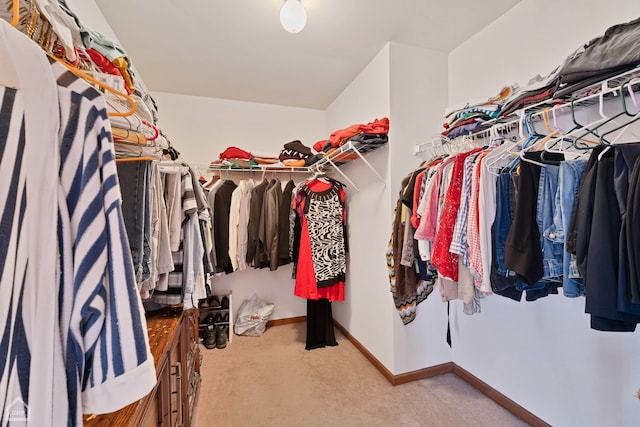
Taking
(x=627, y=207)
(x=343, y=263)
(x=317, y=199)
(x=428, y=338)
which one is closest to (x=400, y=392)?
(x=428, y=338)

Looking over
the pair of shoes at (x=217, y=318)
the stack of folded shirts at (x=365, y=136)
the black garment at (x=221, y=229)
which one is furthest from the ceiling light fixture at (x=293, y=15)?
the pair of shoes at (x=217, y=318)

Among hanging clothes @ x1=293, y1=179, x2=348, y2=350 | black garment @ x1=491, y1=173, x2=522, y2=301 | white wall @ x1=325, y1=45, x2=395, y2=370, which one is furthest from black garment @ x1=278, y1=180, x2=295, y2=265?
black garment @ x1=491, y1=173, x2=522, y2=301

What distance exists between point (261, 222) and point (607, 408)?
2447mm

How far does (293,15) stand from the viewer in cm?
142

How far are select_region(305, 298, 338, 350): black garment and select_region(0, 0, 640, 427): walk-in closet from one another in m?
0.02

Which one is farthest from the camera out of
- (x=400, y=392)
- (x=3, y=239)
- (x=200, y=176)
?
(x=200, y=176)

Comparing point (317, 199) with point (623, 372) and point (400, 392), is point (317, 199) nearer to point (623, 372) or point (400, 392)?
point (400, 392)

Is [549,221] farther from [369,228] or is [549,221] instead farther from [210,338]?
[210,338]

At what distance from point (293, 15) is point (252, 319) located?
2597 mm

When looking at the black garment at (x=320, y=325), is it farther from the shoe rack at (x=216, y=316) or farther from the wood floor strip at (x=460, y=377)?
the shoe rack at (x=216, y=316)

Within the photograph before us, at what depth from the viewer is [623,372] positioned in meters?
1.19

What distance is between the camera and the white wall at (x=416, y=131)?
1973mm

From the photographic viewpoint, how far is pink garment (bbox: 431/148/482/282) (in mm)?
1265

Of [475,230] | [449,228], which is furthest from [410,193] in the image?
[475,230]
